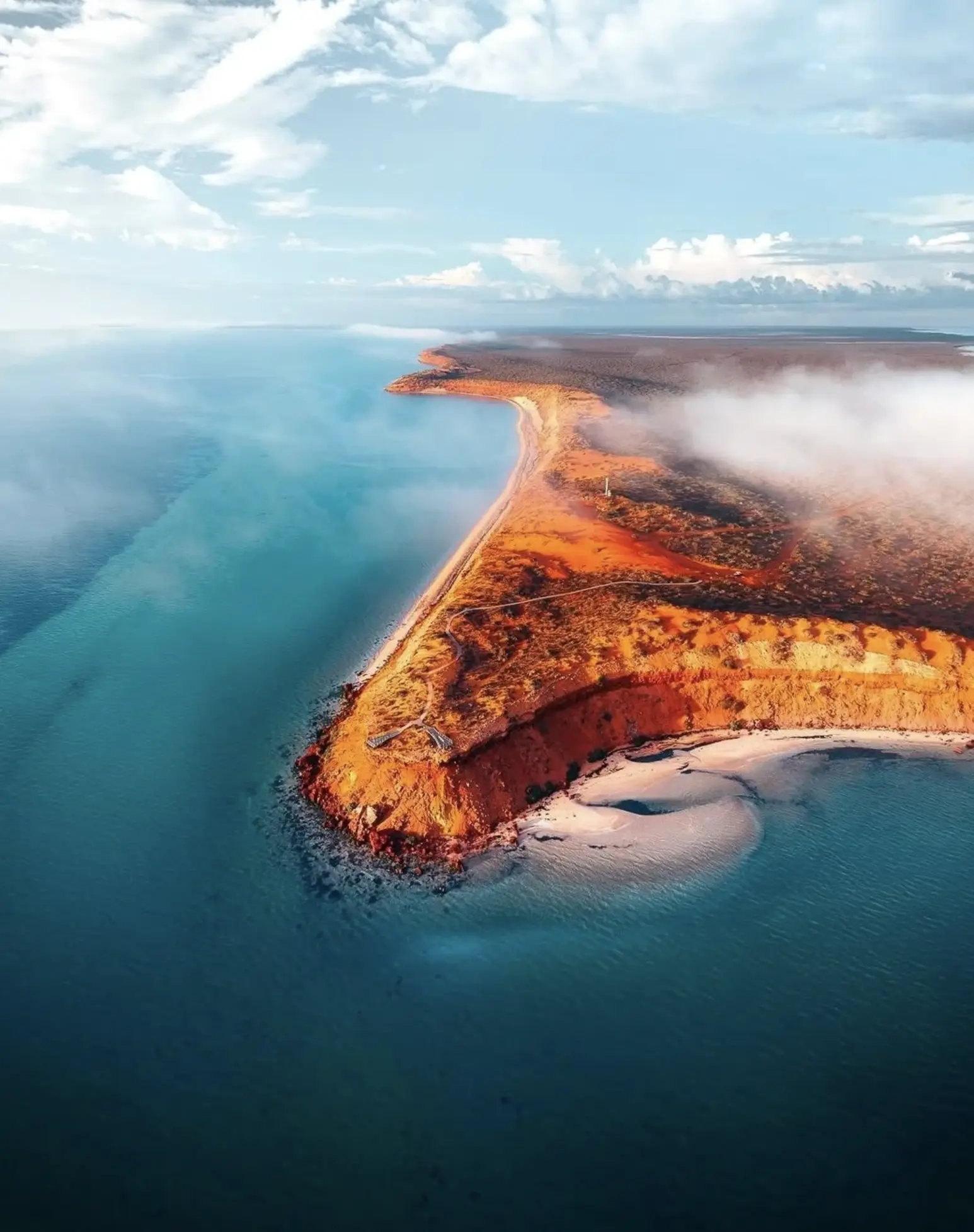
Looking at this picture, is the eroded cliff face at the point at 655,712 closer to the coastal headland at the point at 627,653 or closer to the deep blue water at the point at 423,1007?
the coastal headland at the point at 627,653

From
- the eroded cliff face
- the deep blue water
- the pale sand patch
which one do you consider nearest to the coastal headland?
the eroded cliff face

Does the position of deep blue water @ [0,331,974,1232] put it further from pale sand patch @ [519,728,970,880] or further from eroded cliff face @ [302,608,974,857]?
eroded cliff face @ [302,608,974,857]

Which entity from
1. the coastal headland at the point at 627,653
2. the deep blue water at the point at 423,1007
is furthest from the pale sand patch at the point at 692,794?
the deep blue water at the point at 423,1007

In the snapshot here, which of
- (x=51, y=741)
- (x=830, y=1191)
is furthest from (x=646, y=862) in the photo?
(x=51, y=741)

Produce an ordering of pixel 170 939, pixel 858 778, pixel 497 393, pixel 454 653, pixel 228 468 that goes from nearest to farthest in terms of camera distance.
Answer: pixel 170 939 → pixel 858 778 → pixel 454 653 → pixel 228 468 → pixel 497 393

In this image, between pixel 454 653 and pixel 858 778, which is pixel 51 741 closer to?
pixel 454 653
